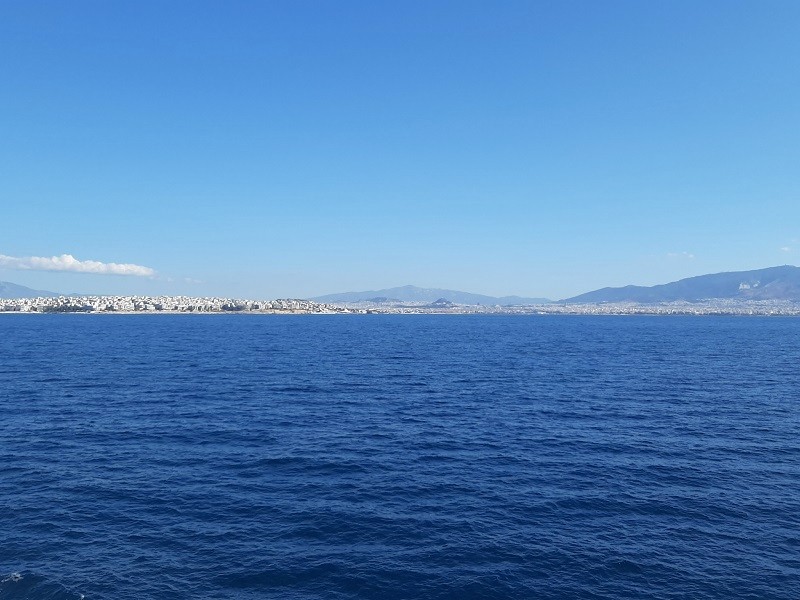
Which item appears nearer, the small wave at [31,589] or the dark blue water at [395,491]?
the small wave at [31,589]

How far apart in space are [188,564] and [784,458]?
56.9 meters

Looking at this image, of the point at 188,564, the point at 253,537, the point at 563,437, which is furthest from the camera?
the point at 563,437

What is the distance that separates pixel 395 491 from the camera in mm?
45344

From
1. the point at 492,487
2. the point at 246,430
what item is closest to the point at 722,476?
the point at 492,487

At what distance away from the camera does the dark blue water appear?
32531 millimetres

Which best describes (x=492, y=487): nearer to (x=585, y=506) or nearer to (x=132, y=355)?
(x=585, y=506)

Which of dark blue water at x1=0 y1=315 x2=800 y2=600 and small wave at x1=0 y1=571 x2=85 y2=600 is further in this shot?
dark blue water at x1=0 y1=315 x2=800 y2=600

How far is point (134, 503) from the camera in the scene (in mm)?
42312

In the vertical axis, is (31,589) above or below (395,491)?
below

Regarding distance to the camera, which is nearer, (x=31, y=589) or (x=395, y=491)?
(x=31, y=589)

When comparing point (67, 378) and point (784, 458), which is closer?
point (784, 458)

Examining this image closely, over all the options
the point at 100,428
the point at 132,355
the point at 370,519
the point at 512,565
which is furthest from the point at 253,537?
the point at 132,355

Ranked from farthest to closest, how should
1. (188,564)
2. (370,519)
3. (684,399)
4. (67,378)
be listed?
1. (67,378)
2. (684,399)
3. (370,519)
4. (188,564)

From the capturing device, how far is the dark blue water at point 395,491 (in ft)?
107
